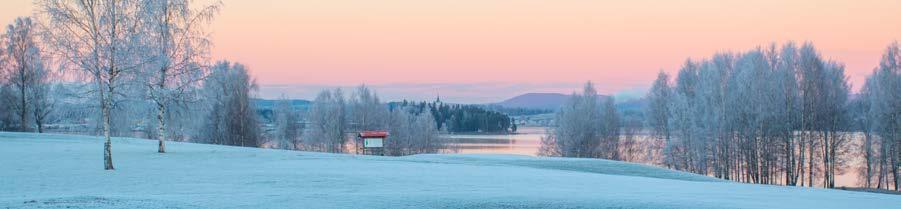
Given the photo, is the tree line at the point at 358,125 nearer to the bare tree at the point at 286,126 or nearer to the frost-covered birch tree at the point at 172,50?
the bare tree at the point at 286,126

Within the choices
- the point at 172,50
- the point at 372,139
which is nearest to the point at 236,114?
the point at 372,139

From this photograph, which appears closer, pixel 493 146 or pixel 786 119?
pixel 786 119

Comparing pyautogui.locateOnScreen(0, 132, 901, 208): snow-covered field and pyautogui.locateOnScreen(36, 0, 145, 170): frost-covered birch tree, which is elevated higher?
pyautogui.locateOnScreen(36, 0, 145, 170): frost-covered birch tree

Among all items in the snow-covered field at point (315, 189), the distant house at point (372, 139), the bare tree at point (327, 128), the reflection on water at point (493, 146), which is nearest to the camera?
the snow-covered field at point (315, 189)

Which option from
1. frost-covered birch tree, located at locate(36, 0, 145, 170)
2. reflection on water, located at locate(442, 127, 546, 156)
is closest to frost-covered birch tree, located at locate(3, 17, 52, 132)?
frost-covered birch tree, located at locate(36, 0, 145, 170)

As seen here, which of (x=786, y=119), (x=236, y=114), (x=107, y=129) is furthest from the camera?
(x=236, y=114)

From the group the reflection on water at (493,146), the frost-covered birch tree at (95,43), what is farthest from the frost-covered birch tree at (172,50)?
the reflection on water at (493,146)

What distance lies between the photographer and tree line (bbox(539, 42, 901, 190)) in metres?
46.8

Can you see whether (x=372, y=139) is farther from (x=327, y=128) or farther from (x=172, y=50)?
(x=327, y=128)

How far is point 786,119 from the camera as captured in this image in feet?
159

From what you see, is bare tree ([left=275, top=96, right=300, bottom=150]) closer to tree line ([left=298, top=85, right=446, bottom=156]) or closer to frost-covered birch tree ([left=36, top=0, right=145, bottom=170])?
tree line ([left=298, top=85, right=446, bottom=156])

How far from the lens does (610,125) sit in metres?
69.5

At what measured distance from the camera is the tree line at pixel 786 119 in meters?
46.8

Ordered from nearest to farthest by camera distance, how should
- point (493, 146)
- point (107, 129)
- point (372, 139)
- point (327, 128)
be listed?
point (107, 129)
point (372, 139)
point (327, 128)
point (493, 146)
